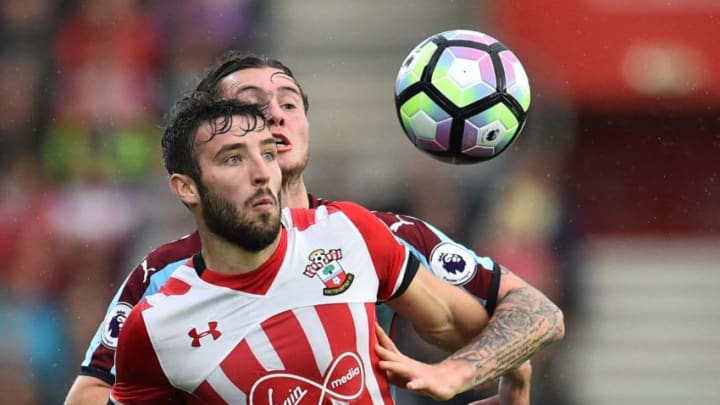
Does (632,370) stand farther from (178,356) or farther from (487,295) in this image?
(178,356)

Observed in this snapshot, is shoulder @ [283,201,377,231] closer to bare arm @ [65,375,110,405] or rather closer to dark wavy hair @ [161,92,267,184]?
dark wavy hair @ [161,92,267,184]

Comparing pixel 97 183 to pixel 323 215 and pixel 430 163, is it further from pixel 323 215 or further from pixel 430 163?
pixel 323 215

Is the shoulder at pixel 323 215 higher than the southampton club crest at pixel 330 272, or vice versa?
the shoulder at pixel 323 215

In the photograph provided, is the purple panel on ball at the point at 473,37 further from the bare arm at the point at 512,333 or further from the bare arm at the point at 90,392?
the bare arm at the point at 90,392

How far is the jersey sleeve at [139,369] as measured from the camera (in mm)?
4836

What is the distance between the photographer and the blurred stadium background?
35.7 feet

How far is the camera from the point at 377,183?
12.1 metres

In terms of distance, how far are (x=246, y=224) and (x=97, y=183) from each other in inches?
263

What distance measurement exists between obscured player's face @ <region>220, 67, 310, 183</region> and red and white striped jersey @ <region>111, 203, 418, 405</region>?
2.66ft

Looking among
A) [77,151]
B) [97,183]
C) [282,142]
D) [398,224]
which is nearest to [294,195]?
[282,142]

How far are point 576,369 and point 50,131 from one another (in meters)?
4.74

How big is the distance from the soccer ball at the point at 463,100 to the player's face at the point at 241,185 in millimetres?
1222

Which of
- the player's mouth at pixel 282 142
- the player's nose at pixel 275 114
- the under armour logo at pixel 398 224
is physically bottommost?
the under armour logo at pixel 398 224

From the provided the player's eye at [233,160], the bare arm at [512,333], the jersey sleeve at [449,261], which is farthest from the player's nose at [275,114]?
the bare arm at [512,333]
